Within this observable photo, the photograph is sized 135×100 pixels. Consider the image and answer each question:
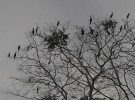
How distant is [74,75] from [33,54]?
2.75 m

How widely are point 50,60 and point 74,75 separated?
1.72 metres

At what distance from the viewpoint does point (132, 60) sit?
14484 millimetres

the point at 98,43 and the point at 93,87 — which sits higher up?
the point at 98,43

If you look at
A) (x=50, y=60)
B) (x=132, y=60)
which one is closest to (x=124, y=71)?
(x=132, y=60)

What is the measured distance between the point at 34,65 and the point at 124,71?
530 cm

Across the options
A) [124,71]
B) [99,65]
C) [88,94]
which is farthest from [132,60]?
[88,94]

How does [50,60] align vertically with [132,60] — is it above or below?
above

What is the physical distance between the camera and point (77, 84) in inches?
604

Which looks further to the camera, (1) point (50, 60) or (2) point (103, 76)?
(1) point (50, 60)

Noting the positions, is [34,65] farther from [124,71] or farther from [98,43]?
[124,71]

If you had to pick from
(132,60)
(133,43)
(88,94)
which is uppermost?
(133,43)

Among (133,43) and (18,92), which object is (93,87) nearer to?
(133,43)

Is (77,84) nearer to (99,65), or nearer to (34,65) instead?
(99,65)

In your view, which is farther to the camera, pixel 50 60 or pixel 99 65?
pixel 50 60
